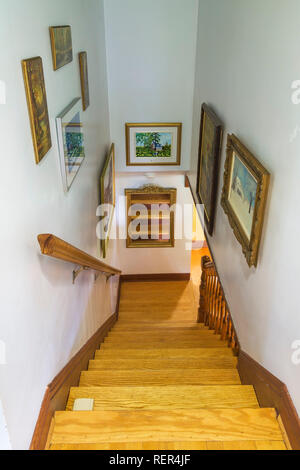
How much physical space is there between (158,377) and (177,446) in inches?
35.6

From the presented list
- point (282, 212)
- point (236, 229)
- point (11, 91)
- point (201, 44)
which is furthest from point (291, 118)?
point (201, 44)

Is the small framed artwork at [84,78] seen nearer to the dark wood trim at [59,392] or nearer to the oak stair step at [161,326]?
the dark wood trim at [59,392]

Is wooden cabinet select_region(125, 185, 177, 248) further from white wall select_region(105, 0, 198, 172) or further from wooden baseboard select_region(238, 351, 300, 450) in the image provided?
wooden baseboard select_region(238, 351, 300, 450)

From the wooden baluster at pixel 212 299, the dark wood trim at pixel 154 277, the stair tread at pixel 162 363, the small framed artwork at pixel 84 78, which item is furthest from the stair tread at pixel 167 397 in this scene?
the dark wood trim at pixel 154 277

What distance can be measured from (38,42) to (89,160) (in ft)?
5.06

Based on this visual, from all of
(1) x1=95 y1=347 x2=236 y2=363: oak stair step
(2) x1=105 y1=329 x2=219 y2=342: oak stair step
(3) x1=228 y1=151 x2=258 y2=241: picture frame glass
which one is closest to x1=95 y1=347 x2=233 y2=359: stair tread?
(1) x1=95 y1=347 x2=236 y2=363: oak stair step

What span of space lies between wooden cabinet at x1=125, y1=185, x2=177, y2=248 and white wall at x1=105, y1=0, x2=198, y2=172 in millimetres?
1189

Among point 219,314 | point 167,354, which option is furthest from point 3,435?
point 219,314

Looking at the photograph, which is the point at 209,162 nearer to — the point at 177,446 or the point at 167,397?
the point at 167,397

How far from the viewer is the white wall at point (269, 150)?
1.76 m

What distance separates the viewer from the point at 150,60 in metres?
4.64

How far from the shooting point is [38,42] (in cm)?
173

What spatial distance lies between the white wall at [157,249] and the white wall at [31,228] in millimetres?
3323

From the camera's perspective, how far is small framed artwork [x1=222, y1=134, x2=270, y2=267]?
6.93 feet
